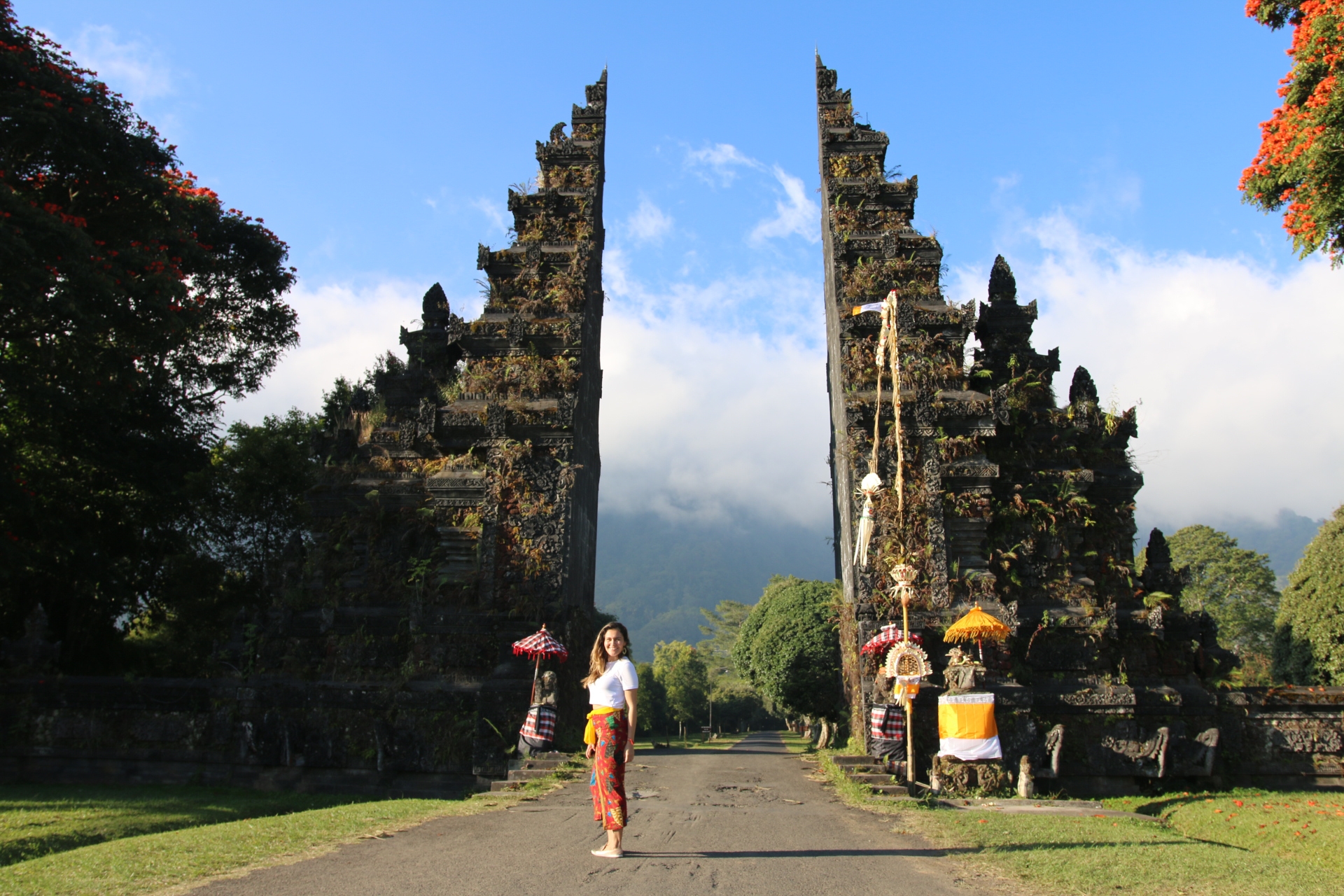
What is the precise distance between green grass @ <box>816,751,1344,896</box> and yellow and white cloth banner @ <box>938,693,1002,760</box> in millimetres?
1825

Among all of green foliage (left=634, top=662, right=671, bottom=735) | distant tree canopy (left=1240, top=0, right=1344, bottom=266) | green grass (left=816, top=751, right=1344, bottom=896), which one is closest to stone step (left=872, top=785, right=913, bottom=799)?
green grass (left=816, top=751, right=1344, bottom=896)

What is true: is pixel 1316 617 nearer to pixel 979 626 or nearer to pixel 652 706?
pixel 979 626

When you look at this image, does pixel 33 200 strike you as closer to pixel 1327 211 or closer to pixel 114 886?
pixel 114 886

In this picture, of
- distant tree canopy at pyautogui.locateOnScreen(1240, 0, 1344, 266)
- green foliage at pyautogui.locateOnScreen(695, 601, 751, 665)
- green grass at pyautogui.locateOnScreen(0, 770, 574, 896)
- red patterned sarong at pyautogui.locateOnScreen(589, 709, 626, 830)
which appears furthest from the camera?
green foliage at pyautogui.locateOnScreen(695, 601, 751, 665)

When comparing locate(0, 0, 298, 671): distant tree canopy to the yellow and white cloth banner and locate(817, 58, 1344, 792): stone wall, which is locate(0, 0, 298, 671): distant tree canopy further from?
the yellow and white cloth banner

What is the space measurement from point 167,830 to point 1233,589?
51924 mm

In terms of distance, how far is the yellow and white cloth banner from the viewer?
41.5 feet

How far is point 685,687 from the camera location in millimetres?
55156

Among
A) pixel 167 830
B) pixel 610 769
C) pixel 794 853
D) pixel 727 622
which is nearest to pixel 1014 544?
pixel 794 853

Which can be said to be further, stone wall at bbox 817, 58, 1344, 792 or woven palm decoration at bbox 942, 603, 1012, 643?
stone wall at bbox 817, 58, 1344, 792

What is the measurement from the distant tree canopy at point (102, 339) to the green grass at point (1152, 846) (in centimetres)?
1631

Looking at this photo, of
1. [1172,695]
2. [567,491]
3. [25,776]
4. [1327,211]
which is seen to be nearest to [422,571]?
[567,491]

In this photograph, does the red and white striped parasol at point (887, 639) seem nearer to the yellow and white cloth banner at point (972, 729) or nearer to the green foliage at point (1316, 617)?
the yellow and white cloth banner at point (972, 729)

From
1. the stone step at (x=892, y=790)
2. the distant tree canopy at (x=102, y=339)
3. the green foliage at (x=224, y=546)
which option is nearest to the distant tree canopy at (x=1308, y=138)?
the stone step at (x=892, y=790)
